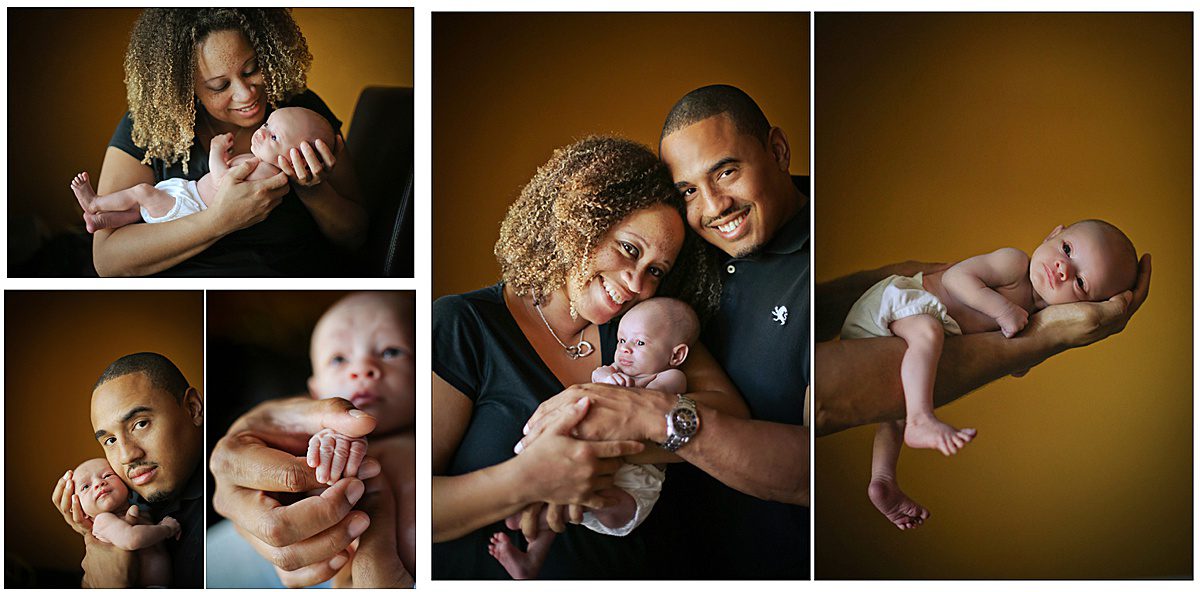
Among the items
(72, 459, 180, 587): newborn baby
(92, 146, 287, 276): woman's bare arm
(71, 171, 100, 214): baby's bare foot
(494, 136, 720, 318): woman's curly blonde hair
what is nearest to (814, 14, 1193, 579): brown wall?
(494, 136, 720, 318): woman's curly blonde hair

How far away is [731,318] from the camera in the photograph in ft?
8.33

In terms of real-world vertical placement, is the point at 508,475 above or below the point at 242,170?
below

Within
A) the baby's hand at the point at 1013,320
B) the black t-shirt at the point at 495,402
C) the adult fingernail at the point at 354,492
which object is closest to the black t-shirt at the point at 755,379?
the black t-shirt at the point at 495,402

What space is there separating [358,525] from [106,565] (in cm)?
56

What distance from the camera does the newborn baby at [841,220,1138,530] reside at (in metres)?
2.52

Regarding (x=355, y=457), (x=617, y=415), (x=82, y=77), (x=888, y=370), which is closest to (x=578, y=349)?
(x=617, y=415)

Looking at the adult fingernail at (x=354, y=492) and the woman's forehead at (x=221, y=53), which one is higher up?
the woman's forehead at (x=221, y=53)

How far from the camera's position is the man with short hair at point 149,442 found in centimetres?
249

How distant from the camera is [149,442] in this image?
2.49 meters

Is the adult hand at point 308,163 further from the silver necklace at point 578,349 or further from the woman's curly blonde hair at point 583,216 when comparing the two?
the silver necklace at point 578,349

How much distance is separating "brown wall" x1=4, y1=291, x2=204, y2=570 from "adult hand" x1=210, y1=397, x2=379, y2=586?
0.16 m

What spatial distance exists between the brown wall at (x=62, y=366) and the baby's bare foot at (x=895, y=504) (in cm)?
150

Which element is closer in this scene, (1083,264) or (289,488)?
(289,488)

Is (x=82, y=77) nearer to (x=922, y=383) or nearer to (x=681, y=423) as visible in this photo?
(x=681, y=423)
